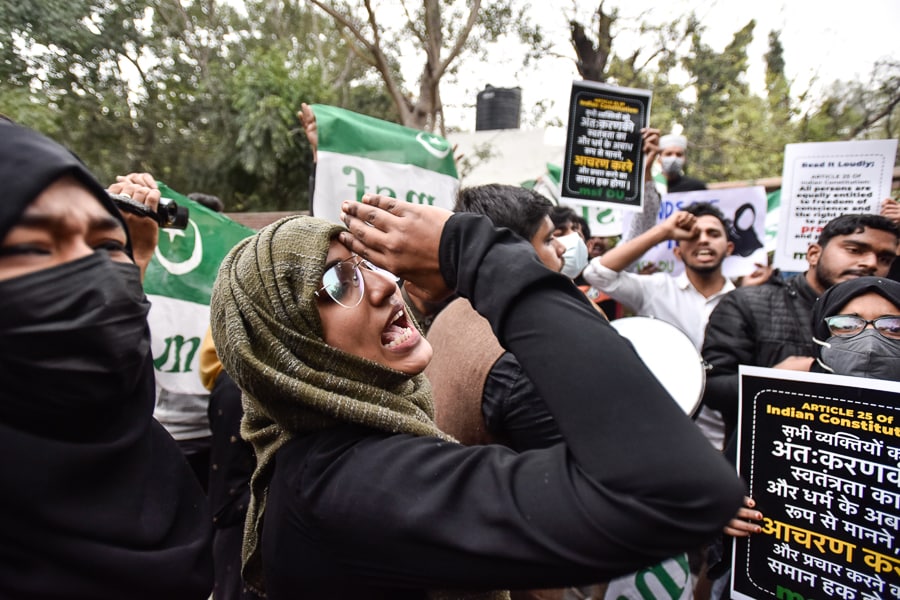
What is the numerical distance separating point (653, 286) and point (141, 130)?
1106 cm

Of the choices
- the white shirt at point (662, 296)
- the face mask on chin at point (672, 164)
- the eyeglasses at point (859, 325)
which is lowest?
the white shirt at point (662, 296)

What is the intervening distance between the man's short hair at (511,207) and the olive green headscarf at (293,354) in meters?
0.95

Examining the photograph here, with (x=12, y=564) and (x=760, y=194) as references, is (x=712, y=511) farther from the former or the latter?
(x=760, y=194)

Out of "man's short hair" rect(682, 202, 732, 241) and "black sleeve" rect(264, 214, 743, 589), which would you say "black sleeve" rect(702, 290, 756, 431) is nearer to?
"man's short hair" rect(682, 202, 732, 241)

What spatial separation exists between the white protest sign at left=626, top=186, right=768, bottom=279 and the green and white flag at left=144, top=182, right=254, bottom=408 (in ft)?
9.22

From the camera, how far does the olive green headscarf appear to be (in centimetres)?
108

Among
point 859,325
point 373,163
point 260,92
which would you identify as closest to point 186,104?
point 260,92

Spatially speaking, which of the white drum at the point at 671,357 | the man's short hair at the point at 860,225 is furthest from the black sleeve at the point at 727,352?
the man's short hair at the point at 860,225

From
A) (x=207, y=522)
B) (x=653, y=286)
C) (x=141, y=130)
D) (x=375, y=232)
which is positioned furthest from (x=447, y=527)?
(x=141, y=130)

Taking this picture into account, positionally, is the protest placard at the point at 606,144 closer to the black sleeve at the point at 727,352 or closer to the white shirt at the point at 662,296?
the white shirt at the point at 662,296

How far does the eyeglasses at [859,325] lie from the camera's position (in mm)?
1829

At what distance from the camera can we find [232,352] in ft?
3.68

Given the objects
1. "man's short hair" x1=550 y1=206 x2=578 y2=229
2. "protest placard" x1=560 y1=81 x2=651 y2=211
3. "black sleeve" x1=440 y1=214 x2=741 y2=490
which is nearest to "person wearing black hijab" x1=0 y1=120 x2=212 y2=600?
"black sleeve" x1=440 y1=214 x2=741 y2=490

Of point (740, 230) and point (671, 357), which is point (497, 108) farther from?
point (671, 357)
